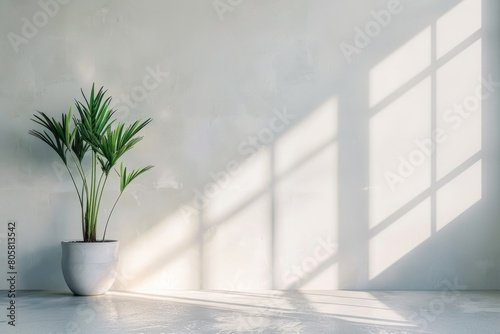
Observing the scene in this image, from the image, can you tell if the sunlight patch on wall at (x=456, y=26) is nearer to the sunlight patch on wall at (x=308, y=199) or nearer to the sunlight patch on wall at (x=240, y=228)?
the sunlight patch on wall at (x=308, y=199)

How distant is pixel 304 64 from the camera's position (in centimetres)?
468

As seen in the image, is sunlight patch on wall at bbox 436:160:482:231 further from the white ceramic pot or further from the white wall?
the white ceramic pot

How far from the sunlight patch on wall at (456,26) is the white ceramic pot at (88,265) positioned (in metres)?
2.76

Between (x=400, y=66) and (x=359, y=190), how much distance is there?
3.14ft

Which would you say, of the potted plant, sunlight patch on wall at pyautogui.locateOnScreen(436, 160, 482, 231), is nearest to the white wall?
sunlight patch on wall at pyautogui.locateOnScreen(436, 160, 482, 231)

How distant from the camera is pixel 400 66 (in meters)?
4.65

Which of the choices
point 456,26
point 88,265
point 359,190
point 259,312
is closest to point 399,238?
point 359,190

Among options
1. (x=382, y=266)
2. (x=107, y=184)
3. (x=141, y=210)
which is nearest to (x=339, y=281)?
(x=382, y=266)

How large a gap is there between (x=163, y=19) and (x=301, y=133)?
132 cm

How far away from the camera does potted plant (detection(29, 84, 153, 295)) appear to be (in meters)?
4.24

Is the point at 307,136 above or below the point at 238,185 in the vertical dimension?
above

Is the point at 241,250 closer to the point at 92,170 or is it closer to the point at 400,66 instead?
the point at 92,170

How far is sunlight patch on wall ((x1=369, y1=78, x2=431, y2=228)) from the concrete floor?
2.24ft

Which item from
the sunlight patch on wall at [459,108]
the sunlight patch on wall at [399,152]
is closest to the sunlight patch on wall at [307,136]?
the sunlight patch on wall at [399,152]
